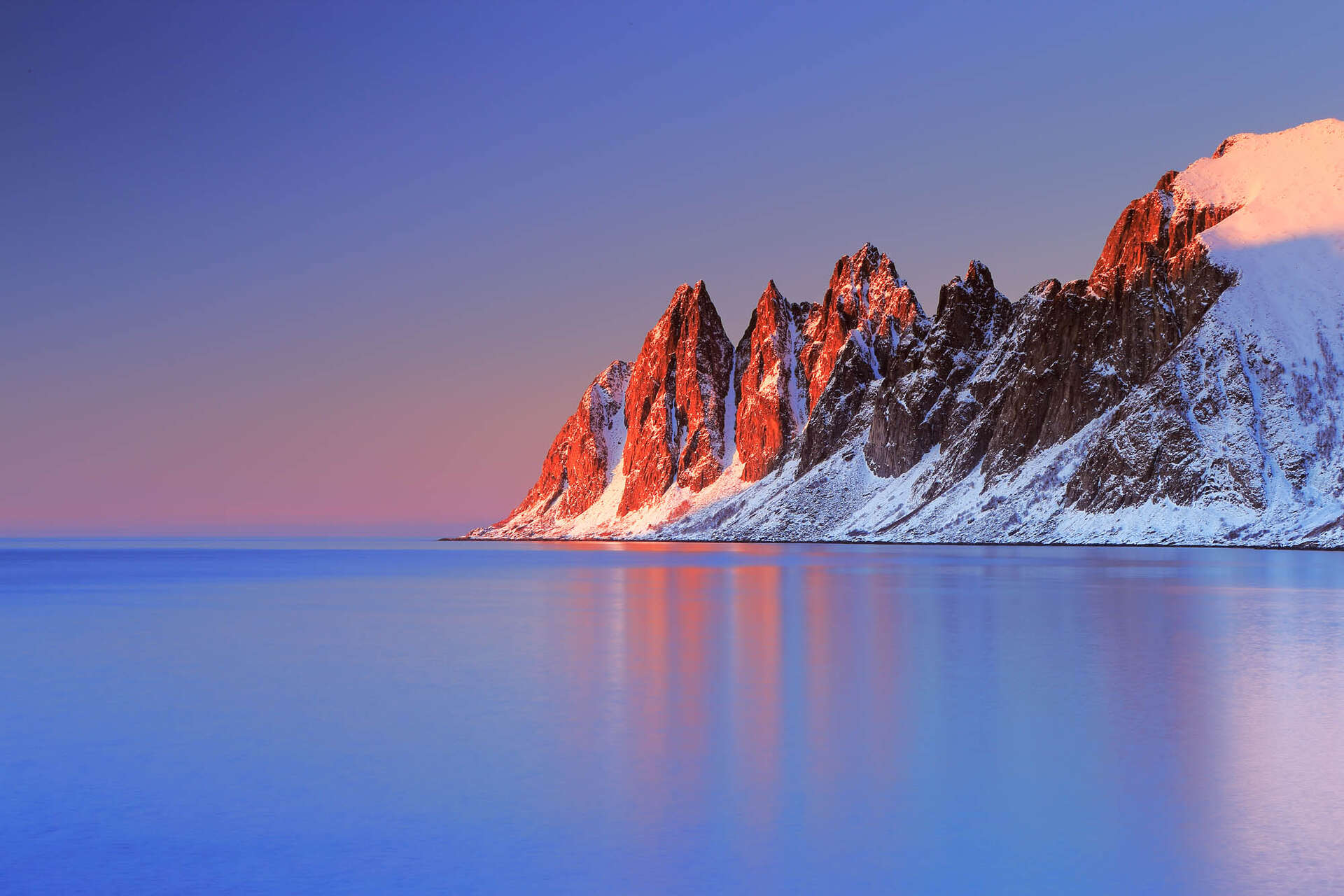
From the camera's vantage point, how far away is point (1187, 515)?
145 m

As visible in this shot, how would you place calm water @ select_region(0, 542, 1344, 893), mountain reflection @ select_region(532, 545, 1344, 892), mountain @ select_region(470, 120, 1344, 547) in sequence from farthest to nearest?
mountain @ select_region(470, 120, 1344, 547) → mountain reflection @ select_region(532, 545, 1344, 892) → calm water @ select_region(0, 542, 1344, 893)

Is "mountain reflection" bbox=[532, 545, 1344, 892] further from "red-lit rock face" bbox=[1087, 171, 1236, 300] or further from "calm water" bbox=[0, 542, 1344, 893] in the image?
"red-lit rock face" bbox=[1087, 171, 1236, 300]

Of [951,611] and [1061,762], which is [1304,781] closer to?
[1061,762]

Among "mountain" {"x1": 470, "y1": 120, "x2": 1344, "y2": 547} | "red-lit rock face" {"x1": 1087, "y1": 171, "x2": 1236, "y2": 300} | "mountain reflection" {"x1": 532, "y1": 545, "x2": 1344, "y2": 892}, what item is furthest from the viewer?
"red-lit rock face" {"x1": 1087, "y1": 171, "x2": 1236, "y2": 300}

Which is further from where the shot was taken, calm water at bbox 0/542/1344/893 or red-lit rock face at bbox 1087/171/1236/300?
red-lit rock face at bbox 1087/171/1236/300

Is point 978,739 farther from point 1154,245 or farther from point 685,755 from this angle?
point 1154,245

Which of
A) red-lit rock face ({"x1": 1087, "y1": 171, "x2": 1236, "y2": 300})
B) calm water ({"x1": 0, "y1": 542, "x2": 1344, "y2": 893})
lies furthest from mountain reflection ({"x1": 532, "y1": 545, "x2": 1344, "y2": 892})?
red-lit rock face ({"x1": 1087, "y1": 171, "x2": 1236, "y2": 300})

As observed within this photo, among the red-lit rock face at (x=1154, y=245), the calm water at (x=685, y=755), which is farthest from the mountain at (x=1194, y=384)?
the calm water at (x=685, y=755)

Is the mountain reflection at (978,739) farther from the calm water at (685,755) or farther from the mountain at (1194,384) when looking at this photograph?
the mountain at (1194,384)

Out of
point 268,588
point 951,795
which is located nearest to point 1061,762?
point 951,795

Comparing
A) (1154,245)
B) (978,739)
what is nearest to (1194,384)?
(1154,245)

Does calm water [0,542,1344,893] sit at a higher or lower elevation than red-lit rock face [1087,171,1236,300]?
lower

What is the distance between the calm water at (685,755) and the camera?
12828 mm

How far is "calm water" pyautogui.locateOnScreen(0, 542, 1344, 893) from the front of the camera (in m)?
12.8
